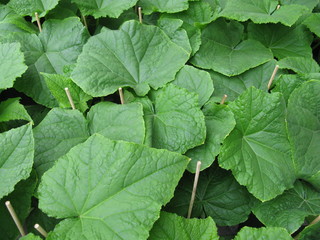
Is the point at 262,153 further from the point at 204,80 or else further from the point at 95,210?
the point at 95,210

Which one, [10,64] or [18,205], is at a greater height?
[10,64]

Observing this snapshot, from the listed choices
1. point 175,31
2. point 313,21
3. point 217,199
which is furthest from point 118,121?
point 313,21

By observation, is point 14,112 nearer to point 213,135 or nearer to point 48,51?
point 48,51

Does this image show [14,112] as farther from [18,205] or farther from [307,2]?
[307,2]

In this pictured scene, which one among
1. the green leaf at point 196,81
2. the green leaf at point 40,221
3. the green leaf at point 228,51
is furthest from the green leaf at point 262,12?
the green leaf at point 40,221

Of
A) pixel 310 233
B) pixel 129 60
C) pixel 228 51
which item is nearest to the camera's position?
pixel 310 233

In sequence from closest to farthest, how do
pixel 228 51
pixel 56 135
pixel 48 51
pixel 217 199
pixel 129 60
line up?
pixel 56 135
pixel 217 199
pixel 129 60
pixel 48 51
pixel 228 51

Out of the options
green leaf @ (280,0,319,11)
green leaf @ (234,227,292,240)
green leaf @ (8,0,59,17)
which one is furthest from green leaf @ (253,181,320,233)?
green leaf @ (8,0,59,17)

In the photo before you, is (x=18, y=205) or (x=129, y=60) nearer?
(x=18, y=205)

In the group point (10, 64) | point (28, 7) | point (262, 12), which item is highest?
point (28, 7)
